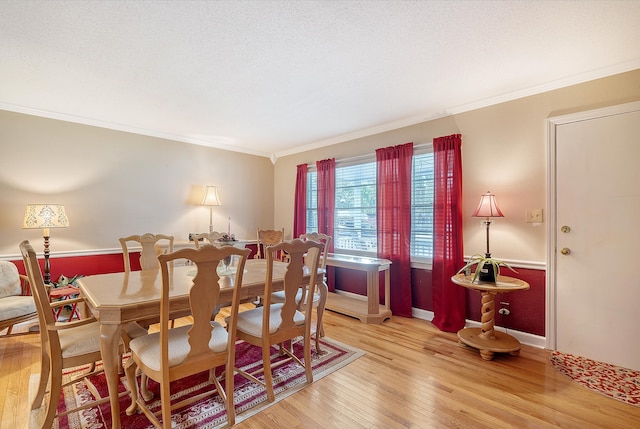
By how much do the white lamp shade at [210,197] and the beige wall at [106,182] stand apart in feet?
0.70

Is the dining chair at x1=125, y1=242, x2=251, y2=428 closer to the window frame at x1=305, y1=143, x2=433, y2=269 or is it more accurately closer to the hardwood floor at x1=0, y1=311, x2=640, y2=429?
the hardwood floor at x1=0, y1=311, x2=640, y2=429

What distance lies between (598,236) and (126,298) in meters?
3.58

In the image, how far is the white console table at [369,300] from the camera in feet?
11.5

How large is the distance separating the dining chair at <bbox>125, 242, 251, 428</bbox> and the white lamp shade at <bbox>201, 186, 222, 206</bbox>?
112 inches

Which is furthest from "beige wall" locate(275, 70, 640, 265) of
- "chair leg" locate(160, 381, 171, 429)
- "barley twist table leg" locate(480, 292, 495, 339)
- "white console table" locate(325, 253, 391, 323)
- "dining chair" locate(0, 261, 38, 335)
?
"dining chair" locate(0, 261, 38, 335)

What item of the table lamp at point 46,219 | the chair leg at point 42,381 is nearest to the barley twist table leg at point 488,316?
the chair leg at point 42,381

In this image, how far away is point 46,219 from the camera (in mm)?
3125

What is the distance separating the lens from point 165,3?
68.3 inches

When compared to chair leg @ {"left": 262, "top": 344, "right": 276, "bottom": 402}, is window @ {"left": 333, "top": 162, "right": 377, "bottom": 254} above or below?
above

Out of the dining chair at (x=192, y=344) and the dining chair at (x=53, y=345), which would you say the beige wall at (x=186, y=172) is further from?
the dining chair at (x=192, y=344)

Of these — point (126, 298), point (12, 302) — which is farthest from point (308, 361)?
point (12, 302)

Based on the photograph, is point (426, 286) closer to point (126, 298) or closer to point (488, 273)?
point (488, 273)

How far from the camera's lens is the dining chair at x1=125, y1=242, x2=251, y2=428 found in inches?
61.9

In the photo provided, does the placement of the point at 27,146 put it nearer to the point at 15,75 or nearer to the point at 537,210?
the point at 15,75
